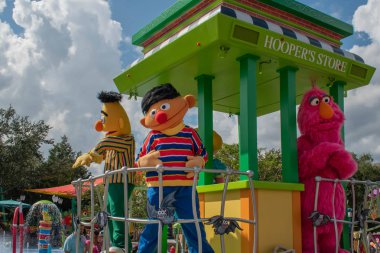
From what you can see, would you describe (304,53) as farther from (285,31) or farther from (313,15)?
(313,15)

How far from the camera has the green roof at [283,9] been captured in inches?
189

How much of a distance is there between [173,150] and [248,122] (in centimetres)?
82

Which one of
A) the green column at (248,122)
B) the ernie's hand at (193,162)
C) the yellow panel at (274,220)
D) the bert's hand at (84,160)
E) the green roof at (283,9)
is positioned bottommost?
the yellow panel at (274,220)

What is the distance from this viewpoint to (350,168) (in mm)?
4309

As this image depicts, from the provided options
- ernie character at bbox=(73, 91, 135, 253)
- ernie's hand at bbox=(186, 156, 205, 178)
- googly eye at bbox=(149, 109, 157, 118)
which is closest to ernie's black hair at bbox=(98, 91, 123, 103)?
ernie character at bbox=(73, 91, 135, 253)

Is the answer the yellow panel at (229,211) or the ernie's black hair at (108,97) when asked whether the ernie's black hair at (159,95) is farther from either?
the ernie's black hair at (108,97)

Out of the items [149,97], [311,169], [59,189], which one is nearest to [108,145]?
[149,97]

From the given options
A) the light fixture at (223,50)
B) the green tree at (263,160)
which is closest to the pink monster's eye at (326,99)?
the light fixture at (223,50)

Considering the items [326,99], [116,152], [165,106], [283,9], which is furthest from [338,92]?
[116,152]

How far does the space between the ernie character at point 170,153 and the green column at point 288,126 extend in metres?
1.04

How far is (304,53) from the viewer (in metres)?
4.59

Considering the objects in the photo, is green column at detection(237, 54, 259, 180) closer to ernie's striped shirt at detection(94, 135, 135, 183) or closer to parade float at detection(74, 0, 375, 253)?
parade float at detection(74, 0, 375, 253)

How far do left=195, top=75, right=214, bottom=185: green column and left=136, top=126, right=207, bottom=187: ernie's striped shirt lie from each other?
107 centimetres

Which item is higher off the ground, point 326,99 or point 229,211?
point 326,99
